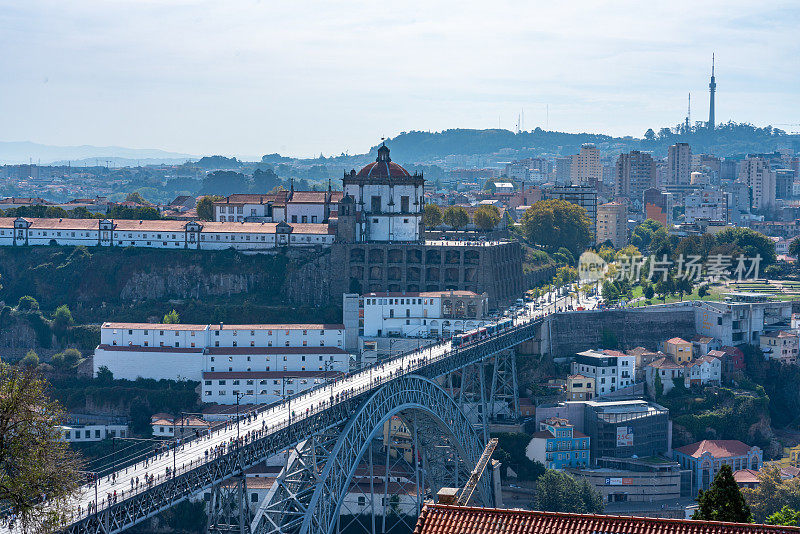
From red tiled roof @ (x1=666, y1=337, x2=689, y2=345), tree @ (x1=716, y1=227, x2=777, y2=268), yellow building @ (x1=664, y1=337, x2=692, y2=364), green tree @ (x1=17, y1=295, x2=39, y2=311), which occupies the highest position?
tree @ (x1=716, y1=227, x2=777, y2=268)

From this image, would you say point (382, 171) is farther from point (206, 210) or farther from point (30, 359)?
point (30, 359)

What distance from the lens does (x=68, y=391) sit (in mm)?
90125

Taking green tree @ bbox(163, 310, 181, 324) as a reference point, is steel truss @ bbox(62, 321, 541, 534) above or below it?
below

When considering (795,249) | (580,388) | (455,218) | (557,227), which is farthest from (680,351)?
(795,249)

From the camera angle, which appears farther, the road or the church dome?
the church dome

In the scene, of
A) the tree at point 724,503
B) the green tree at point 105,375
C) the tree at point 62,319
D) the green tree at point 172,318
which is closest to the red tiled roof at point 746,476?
the tree at point 724,503

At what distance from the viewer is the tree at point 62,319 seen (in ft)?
327

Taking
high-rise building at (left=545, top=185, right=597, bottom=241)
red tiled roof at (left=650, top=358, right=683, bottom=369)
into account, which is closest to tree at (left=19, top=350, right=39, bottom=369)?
red tiled roof at (left=650, top=358, right=683, bottom=369)

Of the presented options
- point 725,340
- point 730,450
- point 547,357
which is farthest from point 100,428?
point 725,340

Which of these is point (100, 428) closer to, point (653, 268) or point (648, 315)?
point (648, 315)

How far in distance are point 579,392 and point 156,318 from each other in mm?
36091

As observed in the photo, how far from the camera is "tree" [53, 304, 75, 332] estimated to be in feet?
327

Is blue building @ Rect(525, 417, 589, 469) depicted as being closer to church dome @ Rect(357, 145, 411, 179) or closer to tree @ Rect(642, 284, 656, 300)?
tree @ Rect(642, 284, 656, 300)

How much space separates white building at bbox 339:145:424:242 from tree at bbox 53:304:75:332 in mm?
26601
